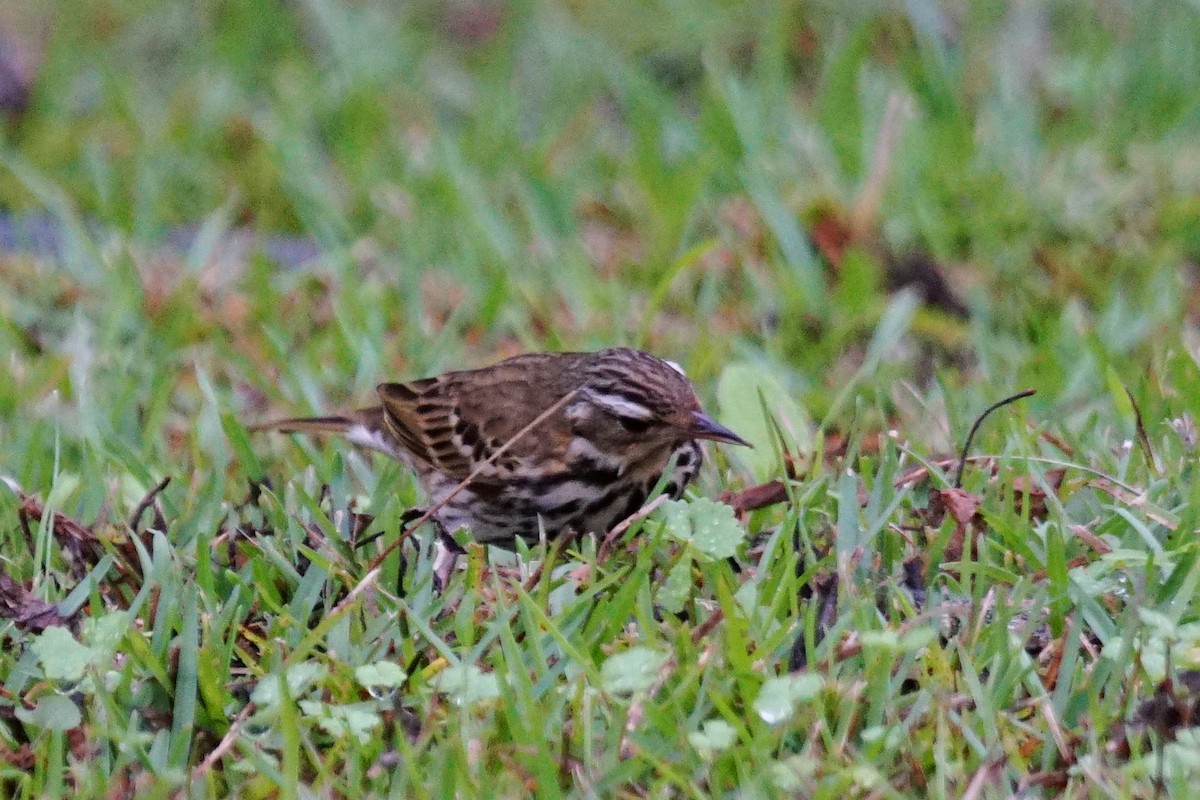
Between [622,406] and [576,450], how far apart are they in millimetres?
165

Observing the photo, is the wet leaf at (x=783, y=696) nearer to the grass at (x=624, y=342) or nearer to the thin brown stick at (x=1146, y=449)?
the grass at (x=624, y=342)

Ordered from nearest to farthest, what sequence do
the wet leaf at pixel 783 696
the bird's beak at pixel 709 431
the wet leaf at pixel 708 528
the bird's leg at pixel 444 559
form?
1. the wet leaf at pixel 783 696
2. the wet leaf at pixel 708 528
3. the bird's leg at pixel 444 559
4. the bird's beak at pixel 709 431

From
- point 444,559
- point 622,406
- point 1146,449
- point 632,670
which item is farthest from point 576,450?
point 1146,449

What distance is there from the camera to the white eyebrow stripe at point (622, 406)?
442 centimetres

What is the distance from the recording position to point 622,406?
176 inches

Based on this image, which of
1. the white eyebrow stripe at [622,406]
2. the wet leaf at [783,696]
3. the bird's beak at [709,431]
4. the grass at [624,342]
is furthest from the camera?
the white eyebrow stripe at [622,406]

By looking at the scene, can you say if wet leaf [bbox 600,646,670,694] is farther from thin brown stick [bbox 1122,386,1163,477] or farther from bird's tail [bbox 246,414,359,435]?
bird's tail [bbox 246,414,359,435]

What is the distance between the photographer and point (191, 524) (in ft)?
14.2

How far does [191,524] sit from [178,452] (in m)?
1.03

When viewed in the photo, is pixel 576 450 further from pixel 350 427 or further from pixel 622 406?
pixel 350 427

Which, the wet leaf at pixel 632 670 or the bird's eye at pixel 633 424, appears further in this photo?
the bird's eye at pixel 633 424

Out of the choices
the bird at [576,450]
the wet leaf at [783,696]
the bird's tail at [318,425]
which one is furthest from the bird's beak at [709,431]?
the bird's tail at [318,425]

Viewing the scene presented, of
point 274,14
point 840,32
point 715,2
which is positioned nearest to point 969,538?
point 840,32

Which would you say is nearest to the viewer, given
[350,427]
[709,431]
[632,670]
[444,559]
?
[632,670]
